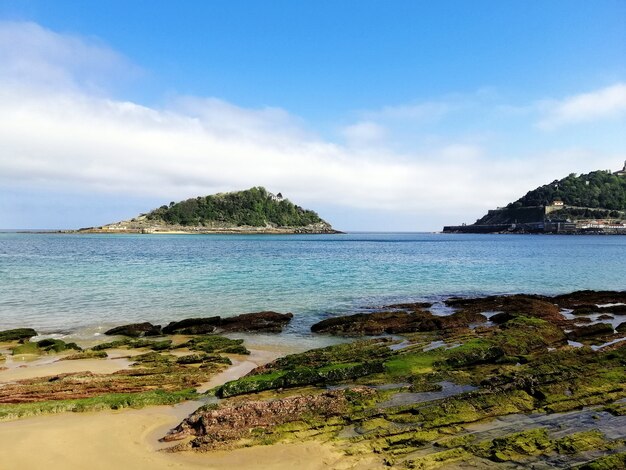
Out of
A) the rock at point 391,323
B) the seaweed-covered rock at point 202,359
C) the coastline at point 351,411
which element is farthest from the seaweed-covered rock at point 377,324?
the seaweed-covered rock at point 202,359

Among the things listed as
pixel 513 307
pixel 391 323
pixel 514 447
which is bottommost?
pixel 391 323

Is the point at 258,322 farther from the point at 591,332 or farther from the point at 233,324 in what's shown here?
the point at 591,332

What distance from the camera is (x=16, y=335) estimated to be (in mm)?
20781

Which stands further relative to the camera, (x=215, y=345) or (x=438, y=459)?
(x=215, y=345)

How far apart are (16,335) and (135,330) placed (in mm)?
5699

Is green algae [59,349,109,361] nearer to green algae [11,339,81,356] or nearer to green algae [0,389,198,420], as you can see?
green algae [11,339,81,356]

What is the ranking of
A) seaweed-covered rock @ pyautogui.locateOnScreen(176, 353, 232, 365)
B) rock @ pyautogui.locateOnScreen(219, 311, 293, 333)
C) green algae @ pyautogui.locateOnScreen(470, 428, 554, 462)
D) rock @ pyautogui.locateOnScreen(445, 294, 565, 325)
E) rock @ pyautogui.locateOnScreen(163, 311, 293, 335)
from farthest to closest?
rock @ pyautogui.locateOnScreen(445, 294, 565, 325) → rock @ pyautogui.locateOnScreen(219, 311, 293, 333) → rock @ pyautogui.locateOnScreen(163, 311, 293, 335) → seaweed-covered rock @ pyautogui.locateOnScreen(176, 353, 232, 365) → green algae @ pyautogui.locateOnScreen(470, 428, 554, 462)

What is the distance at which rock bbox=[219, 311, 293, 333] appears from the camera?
75.2 feet

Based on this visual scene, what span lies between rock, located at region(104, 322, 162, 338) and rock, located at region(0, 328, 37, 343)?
359 centimetres

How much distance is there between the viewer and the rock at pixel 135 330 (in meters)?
21.7

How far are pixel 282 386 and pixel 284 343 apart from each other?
8.05 m

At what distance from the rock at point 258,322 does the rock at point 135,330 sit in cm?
366

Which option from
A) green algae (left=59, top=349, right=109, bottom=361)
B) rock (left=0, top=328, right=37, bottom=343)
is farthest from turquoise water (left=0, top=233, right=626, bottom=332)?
green algae (left=59, top=349, right=109, bottom=361)

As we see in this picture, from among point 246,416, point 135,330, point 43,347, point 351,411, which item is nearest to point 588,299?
point 351,411
